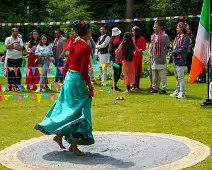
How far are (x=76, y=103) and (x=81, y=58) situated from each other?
602mm

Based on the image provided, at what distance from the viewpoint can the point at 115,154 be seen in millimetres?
6309

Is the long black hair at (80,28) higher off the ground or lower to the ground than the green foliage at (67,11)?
lower

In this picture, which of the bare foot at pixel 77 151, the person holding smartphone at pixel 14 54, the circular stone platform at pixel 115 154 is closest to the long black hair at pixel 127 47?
the person holding smartphone at pixel 14 54

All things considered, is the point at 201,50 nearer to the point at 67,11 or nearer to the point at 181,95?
the point at 181,95

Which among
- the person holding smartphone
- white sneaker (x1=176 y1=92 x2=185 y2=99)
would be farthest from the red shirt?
the person holding smartphone

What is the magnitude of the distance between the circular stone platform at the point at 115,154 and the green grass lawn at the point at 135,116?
0.28 metres

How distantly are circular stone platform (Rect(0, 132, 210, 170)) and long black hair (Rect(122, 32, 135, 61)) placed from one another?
16.1 feet

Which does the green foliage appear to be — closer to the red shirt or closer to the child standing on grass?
the child standing on grass

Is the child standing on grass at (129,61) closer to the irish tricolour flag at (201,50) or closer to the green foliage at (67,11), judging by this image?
the irish tricolour flag at (201,50)

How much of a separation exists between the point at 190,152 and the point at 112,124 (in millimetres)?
2362

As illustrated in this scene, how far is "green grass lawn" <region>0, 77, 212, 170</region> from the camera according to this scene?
772cm

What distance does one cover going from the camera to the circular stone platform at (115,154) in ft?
19.1

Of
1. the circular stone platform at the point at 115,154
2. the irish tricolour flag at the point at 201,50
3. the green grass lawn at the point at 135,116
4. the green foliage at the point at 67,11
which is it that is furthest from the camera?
the green foliage at the point at 67,11

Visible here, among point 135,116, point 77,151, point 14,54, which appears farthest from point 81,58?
point 14,54
